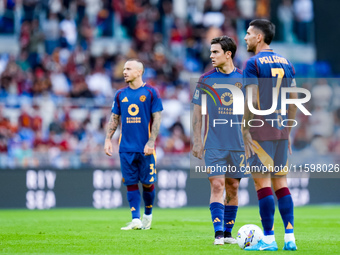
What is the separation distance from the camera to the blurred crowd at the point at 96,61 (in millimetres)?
16578

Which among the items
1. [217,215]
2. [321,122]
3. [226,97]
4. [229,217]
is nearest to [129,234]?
[229,217]

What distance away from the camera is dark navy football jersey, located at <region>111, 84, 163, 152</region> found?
10.3 m

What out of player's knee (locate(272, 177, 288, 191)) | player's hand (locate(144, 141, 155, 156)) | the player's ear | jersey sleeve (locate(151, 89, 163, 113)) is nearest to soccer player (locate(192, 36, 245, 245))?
player's knee (locate(272, 177, 288, 191))

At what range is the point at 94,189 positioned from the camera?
Result: 16172 mm

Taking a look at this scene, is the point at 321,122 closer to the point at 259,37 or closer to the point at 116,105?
the point at 116,105

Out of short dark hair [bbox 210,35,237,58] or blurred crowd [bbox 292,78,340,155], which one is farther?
blurred crowd [bbox 292,78,340,155]

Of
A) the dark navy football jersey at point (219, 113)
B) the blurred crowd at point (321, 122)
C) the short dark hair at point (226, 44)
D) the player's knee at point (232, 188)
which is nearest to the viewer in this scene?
the dark navy football jersey at point (219, 113)

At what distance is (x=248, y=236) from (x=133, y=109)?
347 centimetres

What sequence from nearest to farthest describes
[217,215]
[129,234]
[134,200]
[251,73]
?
1. [251,73]
2. [217,215]
3. [129,234]
4. [134,200]

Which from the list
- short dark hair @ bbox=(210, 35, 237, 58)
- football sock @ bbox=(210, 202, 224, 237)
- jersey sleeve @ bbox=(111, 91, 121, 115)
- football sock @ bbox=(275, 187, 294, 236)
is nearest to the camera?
football sock @ bbox=(275, 187, 294, 236)

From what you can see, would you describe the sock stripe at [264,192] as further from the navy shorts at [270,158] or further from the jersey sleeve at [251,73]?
the jersey sleeve at [251,73]

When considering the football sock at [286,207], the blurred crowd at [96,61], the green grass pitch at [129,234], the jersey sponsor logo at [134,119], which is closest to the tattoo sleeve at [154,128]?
the jersey sponsor logo at [134,119]

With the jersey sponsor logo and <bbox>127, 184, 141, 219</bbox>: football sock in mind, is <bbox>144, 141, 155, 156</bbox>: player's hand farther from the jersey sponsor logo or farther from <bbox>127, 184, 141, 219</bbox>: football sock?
<bbox>127, 184, 141, 219</bbox>: football sock

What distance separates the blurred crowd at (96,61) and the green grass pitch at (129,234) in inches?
110
